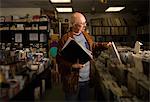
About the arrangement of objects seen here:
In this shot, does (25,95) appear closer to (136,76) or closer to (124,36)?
(136,76)

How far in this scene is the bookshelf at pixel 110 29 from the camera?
27.9 ft

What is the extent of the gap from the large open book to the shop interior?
0.44 m

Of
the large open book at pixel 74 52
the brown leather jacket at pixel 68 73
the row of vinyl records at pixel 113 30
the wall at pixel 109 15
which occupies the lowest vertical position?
the brown leather jacket at pixel 68 73

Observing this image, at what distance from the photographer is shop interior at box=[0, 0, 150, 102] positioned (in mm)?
2312

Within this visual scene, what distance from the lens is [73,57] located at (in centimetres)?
251

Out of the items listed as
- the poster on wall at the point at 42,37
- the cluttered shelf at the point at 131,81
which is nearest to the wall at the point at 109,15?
the poster on wall at the point at 42,37

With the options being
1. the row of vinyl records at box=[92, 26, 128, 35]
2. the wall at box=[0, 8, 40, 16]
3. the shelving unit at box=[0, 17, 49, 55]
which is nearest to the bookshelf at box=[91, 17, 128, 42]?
the row of vinyl records at box=[92, 26, 128, 35]

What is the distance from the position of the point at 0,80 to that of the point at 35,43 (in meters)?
5.60

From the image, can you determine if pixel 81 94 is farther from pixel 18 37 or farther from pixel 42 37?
→ pixel 18 37

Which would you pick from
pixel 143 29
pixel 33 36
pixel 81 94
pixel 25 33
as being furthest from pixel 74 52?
pixel 143 29

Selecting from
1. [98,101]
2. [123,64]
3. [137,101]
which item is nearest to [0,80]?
[137,101]

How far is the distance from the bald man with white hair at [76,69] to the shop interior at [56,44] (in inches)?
13.6

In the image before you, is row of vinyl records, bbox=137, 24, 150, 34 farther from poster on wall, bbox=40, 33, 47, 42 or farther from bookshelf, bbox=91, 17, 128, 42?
poster on wall, bbox=40, 33, 47, 42

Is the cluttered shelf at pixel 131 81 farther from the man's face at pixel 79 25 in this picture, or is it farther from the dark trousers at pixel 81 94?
the man's face at pixel 79 25
